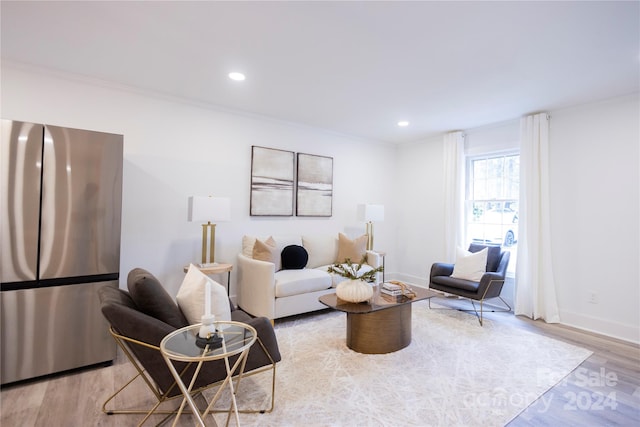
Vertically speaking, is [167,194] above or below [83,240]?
above

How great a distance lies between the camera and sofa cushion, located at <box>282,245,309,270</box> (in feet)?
13.6

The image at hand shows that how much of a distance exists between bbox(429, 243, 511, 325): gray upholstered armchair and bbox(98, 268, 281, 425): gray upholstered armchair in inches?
108

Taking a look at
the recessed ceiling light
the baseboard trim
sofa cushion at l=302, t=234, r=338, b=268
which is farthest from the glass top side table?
the baseboard trim

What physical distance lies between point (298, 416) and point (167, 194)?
2832 millimetres

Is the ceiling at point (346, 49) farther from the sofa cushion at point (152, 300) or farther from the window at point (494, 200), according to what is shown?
the sofa cushion at point (152, 300)

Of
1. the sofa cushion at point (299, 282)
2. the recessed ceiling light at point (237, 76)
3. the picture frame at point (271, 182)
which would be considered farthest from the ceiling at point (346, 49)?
the sofa cushion at point (299, 282)

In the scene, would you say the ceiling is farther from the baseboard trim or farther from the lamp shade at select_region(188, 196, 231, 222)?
the baseboard trim

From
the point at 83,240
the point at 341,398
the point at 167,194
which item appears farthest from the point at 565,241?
the point at 83,240

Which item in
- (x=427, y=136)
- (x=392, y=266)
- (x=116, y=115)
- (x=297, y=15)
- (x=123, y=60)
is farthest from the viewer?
(x=392, y=266)

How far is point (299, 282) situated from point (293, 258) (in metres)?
0.53

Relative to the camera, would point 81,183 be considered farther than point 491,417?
Yes

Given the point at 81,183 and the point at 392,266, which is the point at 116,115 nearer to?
the point at 81,183

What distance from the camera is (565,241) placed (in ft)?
12.8

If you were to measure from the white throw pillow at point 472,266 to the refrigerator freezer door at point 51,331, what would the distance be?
12.9ft
